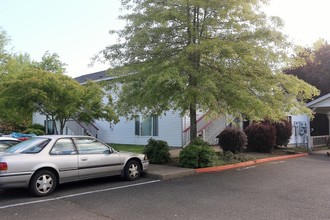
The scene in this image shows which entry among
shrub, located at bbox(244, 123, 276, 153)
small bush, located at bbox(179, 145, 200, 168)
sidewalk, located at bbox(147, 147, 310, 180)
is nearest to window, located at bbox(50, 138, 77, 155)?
sidewalk, located at bbox(147, 147, 310, 180)

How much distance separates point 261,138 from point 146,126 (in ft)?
26.9

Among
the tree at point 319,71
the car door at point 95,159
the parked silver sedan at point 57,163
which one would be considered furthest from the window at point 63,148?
the tree at point 319,71

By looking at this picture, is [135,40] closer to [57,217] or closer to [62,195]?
[62,195]

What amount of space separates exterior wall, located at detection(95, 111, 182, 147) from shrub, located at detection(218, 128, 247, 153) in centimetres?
360

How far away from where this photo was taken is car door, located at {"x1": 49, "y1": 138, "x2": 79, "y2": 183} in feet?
27.1

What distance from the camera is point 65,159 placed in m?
8.39

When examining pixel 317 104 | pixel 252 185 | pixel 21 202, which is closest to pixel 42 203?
pixel 21 202

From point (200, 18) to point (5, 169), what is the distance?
8506 millimetres

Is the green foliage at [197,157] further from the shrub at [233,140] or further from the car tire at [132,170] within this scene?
the shrub at [233,140]

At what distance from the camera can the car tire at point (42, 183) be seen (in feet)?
25.5

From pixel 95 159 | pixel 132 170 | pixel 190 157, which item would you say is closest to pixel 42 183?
pixel 95 159

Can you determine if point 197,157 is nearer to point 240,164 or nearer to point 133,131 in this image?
point 240,164

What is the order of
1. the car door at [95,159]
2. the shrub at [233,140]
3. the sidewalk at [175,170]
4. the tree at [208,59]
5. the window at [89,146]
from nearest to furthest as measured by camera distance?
the car door at [95,159]
the window at [89,146]
the sidewalk at [175,170]
the tree at [208,59]
the shrub at [233,140]

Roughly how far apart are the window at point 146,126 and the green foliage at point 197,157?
9.53 m
